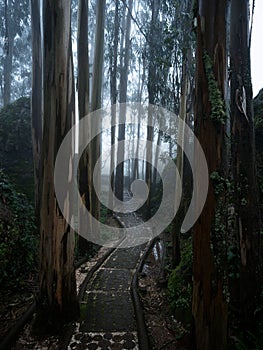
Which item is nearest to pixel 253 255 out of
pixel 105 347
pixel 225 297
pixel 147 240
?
pixel 225 297

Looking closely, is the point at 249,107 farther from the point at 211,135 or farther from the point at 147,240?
the point at 147,240

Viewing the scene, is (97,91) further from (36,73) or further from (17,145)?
(17,145)

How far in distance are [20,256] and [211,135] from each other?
474cm

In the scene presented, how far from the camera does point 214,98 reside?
8.77ft

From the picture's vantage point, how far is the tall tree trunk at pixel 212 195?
2637mm

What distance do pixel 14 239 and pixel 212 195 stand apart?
174 inches

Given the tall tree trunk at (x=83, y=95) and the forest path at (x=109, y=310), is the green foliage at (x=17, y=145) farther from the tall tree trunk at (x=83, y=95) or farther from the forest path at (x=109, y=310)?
the forest path at (x=109, y=310)

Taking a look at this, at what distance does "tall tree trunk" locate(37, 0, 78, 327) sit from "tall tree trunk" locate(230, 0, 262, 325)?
2.48 meters

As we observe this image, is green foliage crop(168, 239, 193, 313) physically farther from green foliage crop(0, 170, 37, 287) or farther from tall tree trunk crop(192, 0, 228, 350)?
green foliage crop(0, 170, 37, 287)

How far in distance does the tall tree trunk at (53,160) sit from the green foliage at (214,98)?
2173 millimetres

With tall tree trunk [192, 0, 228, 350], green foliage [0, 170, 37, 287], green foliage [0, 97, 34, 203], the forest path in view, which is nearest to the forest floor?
the forest path

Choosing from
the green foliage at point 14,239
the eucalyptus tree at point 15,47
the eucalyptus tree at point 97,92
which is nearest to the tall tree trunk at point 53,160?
the green foliage at point 14,239

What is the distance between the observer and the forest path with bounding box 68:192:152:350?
151 inches

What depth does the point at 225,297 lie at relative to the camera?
8.66 feet
